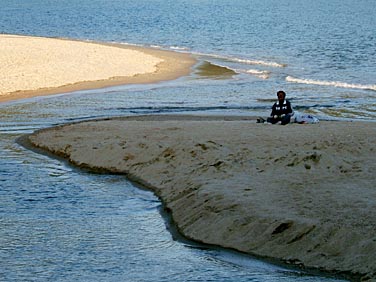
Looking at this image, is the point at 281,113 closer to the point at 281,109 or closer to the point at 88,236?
the point at 281,109

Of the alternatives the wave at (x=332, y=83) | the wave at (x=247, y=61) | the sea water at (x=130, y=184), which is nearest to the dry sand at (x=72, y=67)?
the sea water at (x=130, y=184)

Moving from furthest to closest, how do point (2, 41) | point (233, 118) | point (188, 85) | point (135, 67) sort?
point (2, 41), point (135, 67), point (188, 85), point (233, 118)

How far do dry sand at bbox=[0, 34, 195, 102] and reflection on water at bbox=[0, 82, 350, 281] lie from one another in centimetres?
1171

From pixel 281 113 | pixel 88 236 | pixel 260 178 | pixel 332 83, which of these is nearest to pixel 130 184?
pixel 260 178

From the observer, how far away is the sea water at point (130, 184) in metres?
11.2

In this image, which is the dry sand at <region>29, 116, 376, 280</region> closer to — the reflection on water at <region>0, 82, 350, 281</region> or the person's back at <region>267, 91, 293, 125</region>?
the reflection on water at <region>0, 82, 350, 281</region>

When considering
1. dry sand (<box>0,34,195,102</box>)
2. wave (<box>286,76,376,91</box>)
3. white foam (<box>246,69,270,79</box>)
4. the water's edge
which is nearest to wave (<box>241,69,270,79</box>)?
white foam (<box>246,69,270,79</box>)

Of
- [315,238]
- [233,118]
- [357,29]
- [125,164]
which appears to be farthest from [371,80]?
[357,29]

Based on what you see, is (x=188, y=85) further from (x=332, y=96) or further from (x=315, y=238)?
(x=315, y=238)

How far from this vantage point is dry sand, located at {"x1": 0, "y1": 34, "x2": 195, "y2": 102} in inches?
1227

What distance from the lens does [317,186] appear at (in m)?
13.3

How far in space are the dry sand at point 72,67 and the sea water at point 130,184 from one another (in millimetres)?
1317

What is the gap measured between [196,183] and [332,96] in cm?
1683

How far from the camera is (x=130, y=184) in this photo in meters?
15.8
